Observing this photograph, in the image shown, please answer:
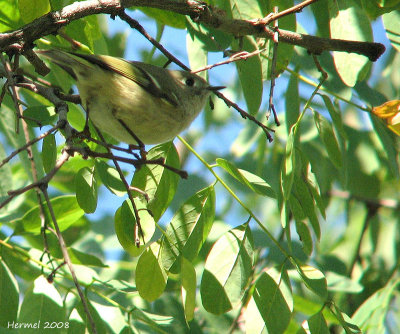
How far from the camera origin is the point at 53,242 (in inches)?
119

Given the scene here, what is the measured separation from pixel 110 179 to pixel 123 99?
406 mm

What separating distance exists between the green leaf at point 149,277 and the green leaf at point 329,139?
→ 3.52ft

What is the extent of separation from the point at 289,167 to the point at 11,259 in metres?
1.56

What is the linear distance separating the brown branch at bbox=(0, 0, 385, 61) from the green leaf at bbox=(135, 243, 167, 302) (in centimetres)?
113

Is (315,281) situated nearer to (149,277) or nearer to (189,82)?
(149,277)

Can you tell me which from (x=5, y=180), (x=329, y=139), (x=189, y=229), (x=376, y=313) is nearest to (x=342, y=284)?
(x=376, y=313)

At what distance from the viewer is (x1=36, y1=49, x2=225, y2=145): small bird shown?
2.57 metres

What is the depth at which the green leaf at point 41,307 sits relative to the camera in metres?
2.31

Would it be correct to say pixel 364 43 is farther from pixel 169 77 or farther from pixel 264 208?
pixel 264 208

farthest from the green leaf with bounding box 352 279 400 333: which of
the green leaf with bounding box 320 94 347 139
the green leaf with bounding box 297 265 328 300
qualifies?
the green leaf with bounding box 320 94 347 139

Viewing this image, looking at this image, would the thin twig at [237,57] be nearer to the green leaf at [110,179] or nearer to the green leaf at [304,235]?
the green leaf at [110,179]

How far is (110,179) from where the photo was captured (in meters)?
2.61

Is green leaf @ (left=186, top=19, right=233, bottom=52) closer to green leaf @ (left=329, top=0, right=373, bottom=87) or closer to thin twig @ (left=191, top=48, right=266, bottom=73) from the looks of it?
thin twig @ (left=191, top=48, right=266, bottom=73)

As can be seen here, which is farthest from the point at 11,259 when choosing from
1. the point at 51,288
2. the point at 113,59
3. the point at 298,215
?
the point at 298,215
